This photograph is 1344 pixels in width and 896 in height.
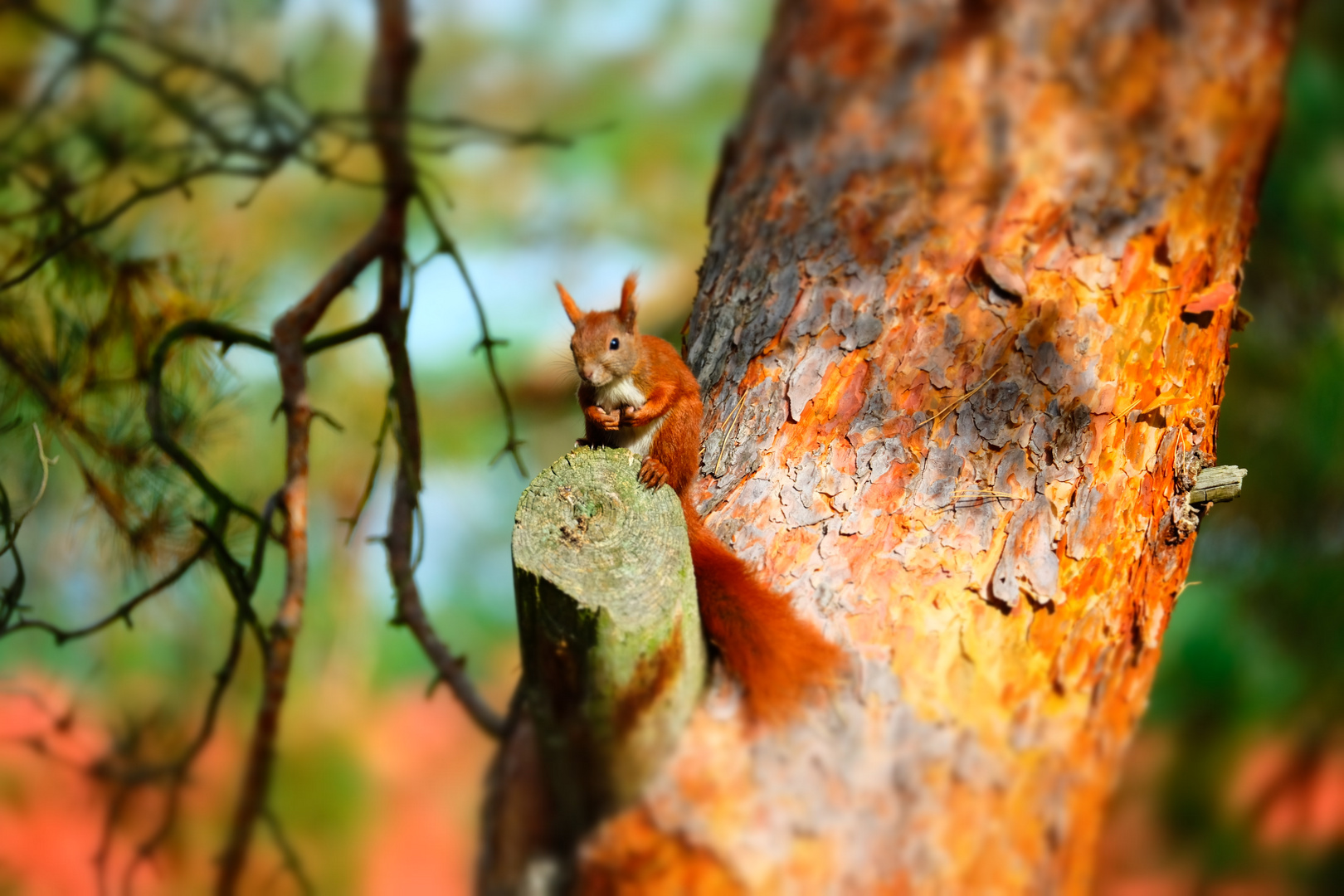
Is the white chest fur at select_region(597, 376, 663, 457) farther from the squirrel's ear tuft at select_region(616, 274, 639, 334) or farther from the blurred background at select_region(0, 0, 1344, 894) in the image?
the blurred background at select_region(0, 0, 1344, 894)

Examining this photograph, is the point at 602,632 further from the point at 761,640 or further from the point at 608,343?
the point at 608,343

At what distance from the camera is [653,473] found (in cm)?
107

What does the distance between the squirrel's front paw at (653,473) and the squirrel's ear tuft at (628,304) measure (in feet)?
1.04

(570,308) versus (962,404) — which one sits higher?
(570,308)

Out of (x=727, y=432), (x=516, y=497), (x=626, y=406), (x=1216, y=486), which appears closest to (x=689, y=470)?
(x=727, y=432)

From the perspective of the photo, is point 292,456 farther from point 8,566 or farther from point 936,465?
point 8,566

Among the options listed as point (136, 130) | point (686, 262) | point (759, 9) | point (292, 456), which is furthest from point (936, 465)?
point (759, 9)

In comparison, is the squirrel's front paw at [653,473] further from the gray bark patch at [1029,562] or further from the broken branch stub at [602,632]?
the gray bark patch at [1029,562]

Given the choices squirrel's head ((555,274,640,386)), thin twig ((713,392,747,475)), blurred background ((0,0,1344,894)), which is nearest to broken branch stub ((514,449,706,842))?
thin twig ((713,392,747,475))

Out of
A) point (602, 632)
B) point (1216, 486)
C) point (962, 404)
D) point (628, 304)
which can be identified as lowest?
point (602, 632)

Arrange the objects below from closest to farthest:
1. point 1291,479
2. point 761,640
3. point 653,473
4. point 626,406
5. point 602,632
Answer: point 602,632, point 761,640, point 653,473, point 626,406, point 1291,479

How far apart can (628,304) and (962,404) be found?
49 cm

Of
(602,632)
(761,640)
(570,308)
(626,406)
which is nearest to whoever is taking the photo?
(602,632)

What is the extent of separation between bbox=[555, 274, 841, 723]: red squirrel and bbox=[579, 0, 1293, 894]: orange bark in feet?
0.08
